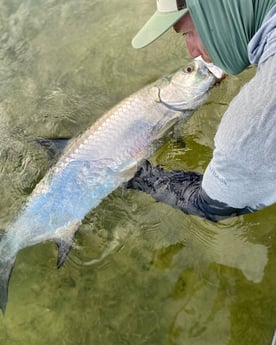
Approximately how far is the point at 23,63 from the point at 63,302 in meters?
1.65

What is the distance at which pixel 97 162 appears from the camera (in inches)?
89.6

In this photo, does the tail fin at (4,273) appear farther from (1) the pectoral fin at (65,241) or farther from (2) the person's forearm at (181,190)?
(2) the person's forearm at (181,190)

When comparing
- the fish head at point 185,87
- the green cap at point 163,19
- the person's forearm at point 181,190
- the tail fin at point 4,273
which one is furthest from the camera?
the fish head at point 185,87

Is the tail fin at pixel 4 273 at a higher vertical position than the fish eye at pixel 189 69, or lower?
lower

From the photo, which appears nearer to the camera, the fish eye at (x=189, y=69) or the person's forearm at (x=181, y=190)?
the person's forearm at (x=181, y=190)

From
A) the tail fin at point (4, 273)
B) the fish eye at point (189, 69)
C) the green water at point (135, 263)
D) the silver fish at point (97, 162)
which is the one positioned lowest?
the green water at point (135, 263)

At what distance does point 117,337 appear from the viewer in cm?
227

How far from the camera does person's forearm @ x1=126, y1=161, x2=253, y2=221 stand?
183cm

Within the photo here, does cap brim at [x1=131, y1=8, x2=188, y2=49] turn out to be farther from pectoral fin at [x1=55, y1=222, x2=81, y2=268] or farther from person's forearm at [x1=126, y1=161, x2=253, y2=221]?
pectoral fin at [x1=55, y1=222, x2=81, y2=268]

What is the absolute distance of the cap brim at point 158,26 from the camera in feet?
5.27

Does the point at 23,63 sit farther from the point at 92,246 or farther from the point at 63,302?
the point at 63,302

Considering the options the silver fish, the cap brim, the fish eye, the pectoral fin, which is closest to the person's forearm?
the silver fish

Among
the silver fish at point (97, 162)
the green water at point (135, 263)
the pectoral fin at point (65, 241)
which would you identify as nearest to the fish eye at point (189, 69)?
the silver fish at point (97, 162)

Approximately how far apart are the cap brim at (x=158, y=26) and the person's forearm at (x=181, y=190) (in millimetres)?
569
